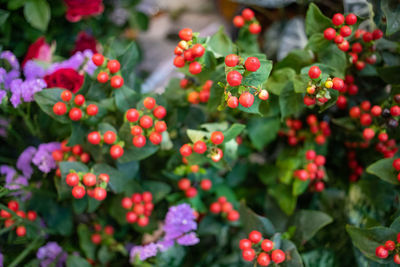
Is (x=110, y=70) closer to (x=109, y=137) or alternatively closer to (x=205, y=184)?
(x=109, y=137)

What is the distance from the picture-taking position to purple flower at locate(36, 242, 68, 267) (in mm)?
526

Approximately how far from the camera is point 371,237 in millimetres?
427

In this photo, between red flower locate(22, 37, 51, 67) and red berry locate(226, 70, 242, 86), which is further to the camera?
→ red flower locate(22, 37, 51, 67)

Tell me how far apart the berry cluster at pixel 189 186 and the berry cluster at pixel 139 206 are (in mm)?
53

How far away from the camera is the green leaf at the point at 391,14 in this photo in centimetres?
42

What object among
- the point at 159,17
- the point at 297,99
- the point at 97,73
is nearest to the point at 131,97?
the point at 97,73

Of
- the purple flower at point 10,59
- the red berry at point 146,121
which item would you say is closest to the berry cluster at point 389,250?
the red berry at point 146,121

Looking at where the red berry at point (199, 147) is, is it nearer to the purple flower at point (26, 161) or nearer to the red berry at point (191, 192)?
the red berry at point (191, 192)

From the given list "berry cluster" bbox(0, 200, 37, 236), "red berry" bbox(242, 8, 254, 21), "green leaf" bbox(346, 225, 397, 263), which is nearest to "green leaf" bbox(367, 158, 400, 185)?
"green leaf" bbox(346, 225, 397, 263)

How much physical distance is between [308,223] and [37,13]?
1.77ft

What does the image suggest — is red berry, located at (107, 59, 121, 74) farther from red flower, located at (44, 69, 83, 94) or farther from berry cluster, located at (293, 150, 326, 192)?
berry cluster, located at (293, 150, 326, 192)

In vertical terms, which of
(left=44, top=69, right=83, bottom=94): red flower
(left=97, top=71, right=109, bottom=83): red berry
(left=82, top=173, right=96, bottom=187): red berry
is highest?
(left=97, top=71, right=109, bottom=83): red berry

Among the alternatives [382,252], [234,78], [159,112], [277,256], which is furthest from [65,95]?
[382,252]

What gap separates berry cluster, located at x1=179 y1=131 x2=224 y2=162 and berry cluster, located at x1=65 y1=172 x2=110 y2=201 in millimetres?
109
